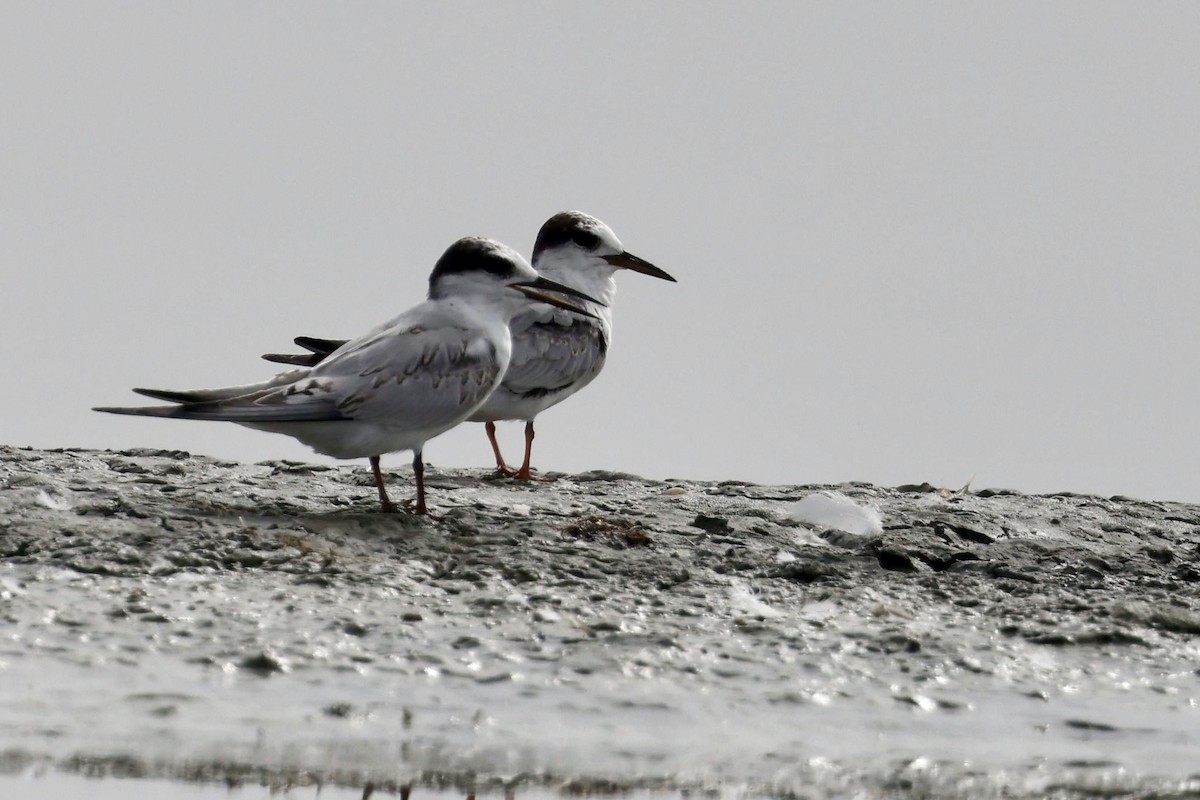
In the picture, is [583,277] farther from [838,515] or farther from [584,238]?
[838,515]

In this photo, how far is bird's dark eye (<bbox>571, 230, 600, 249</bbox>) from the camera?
9672mm

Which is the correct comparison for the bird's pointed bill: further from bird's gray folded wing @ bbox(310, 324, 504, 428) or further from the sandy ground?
bird's gray folded wing @ bbox(310, 324, 504, 428)

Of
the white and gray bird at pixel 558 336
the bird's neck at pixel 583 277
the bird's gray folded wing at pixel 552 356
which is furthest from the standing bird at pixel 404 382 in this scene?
the bird's neck at pixel 583 277

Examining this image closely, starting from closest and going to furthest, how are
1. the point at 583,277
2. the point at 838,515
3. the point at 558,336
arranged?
the point at 838,515 → the point at 558,336 → the point at 583,277

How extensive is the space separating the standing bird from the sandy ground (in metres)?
0.36

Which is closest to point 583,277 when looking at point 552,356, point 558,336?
point 558,336

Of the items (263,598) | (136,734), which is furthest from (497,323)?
(136,734)

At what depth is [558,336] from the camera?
8820mm

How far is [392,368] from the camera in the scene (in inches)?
266

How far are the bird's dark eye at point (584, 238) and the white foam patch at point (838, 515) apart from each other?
2.80 meters

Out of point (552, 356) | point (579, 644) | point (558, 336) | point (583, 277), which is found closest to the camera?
point (579, 644)

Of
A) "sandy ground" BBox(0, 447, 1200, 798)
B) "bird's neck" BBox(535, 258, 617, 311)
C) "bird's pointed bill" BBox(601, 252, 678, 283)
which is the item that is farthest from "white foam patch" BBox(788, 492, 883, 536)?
"bird's pointed bill" BBox(601, 252, 678, 283)

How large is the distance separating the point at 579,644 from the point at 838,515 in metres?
2.44

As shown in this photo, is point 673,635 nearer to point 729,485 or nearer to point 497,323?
point 497,323
